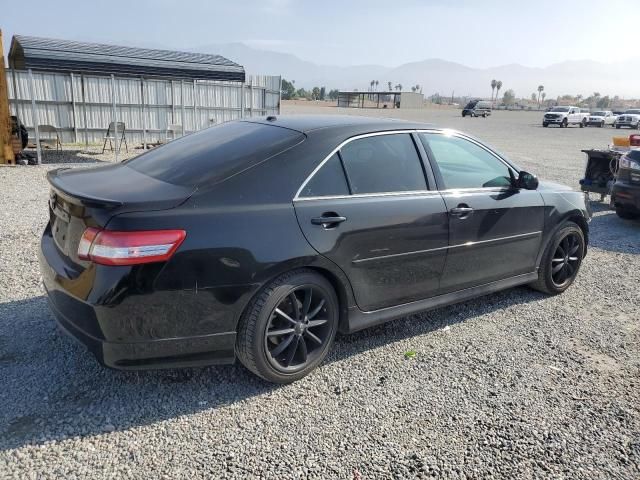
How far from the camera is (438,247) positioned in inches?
149

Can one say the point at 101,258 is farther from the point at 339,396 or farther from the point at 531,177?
the point at 531,177

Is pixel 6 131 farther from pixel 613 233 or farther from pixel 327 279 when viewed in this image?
pixel 613 233

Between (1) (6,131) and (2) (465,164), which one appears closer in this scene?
(2) (465,164)

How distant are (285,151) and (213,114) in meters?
15.3

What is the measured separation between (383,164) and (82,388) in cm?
247

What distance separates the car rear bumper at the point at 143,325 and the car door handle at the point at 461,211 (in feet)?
6.28

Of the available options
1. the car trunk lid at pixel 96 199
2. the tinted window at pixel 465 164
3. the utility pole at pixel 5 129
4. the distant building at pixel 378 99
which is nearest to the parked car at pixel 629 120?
the distant building at pixel 378 99

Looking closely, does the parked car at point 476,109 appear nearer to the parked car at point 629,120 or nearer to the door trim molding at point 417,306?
the parked car at point 629,120

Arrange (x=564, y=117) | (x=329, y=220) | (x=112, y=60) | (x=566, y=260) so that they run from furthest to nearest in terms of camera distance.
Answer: (x=564, y=117), (x=112, y=60), (x=566, y=260), (x=329, y=220)

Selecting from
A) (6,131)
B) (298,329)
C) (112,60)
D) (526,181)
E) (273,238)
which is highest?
(112,60)

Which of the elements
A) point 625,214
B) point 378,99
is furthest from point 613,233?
point 378,99

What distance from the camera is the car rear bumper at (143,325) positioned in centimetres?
267

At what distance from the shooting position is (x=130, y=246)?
2.61m

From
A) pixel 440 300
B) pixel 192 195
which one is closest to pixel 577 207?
pixel 440 300
